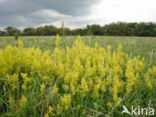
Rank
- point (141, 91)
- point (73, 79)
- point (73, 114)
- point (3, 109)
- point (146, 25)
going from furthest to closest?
point (146, 25), point (141, 91), point (73, 79), point (3, 109), point (73, 114)

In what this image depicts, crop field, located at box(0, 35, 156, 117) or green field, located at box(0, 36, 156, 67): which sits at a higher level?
green field, located at box(0, 36, 156, 67)

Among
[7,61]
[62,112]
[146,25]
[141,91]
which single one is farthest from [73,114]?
[146,25]

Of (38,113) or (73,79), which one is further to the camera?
(73,79)

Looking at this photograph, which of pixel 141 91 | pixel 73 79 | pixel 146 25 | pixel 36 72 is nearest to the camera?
pixel 73 79

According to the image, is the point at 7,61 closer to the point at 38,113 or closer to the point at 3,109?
the point at 3,109

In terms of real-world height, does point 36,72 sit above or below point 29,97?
above

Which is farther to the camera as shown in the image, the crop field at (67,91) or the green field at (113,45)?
the green field at (113,45)

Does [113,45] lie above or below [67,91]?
above

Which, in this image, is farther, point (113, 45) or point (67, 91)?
point (113, 45)

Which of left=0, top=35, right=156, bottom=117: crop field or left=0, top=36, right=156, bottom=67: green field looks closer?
left=0, top=35, right=156, bottom=117: crop field

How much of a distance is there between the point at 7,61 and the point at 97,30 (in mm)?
31475

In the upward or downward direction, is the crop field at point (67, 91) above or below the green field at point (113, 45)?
below

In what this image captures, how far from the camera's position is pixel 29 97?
4.51 ft

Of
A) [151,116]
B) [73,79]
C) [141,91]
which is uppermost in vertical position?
[73,79]
